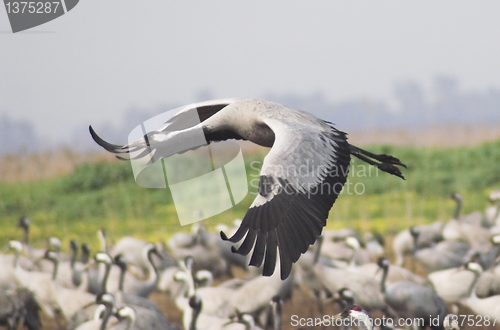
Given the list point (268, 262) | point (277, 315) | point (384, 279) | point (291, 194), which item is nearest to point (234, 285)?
point (277, 315)

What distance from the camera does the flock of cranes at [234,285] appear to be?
20.1 ft

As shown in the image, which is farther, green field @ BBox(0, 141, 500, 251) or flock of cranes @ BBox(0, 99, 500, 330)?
green field @ BBox(0, 141, 500, 251)

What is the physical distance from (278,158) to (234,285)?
154 inches

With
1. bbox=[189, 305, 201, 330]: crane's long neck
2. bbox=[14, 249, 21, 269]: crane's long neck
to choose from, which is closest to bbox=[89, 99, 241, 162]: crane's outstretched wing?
bbox=[189, 305, 201, 330]: crane's long neck

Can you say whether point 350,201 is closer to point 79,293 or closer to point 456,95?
point 79,293

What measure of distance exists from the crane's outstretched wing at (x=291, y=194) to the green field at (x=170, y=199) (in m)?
6.43

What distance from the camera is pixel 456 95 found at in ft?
125

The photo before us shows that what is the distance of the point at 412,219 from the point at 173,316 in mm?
4776

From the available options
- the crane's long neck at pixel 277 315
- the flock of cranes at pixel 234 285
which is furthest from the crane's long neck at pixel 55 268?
the crane's long neck at pixel 277 315

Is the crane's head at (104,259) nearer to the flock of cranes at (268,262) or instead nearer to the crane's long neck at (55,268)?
the flock of cranes at (268,262)

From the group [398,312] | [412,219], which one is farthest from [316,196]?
[412,219]

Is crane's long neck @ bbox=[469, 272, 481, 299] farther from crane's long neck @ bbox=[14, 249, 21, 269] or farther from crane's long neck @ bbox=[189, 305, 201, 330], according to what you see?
crane's long neck @ bbox=[14, 249, 21, 269]

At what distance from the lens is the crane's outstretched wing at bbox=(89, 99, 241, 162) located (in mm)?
3533

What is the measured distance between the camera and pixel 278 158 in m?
3.08
